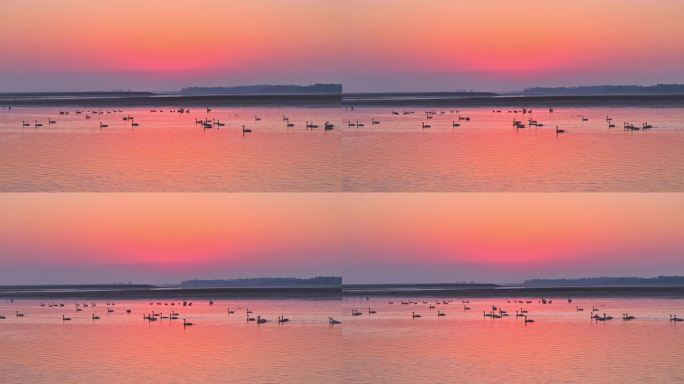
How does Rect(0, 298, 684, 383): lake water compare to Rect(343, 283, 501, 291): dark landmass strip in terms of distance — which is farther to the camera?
Rect(343, 283, 501, 291): dark landmass strip

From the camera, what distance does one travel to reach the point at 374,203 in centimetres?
668

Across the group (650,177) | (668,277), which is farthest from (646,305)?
(650,177)

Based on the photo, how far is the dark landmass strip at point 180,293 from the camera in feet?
22.0

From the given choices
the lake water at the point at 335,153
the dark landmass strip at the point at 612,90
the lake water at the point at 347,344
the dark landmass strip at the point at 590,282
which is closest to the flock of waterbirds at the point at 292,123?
the lake water at the point at 335,153

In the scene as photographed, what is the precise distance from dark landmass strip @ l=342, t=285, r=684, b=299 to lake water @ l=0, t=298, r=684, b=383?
0.13 feet

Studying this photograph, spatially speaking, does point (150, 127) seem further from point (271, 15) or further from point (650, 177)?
point (650, 177)

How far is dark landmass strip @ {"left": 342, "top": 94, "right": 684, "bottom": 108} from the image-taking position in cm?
670

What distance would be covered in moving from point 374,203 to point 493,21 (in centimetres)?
111

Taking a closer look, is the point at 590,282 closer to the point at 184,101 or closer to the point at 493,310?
the point at 493,310

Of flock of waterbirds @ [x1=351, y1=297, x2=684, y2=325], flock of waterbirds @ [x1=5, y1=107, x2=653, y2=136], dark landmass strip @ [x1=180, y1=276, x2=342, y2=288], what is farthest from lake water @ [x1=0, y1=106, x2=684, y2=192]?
flock of waterbirds @ [x1=351, y1=297, x2=684, y2=325]

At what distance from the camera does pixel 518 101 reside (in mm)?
6773

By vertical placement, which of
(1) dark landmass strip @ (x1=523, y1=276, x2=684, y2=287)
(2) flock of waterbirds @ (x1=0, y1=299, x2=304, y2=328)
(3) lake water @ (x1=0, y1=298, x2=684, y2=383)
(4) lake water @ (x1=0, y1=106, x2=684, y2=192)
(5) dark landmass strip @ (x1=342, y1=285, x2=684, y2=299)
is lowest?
(3) lake water @ (x1=0, y1=298, x2=684, y2=383)

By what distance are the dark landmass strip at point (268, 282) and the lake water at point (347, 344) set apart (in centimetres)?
10

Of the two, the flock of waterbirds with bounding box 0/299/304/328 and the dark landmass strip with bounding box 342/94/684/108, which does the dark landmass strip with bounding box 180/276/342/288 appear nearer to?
the flock of waterbirds with bounding box 0/299/304/328
